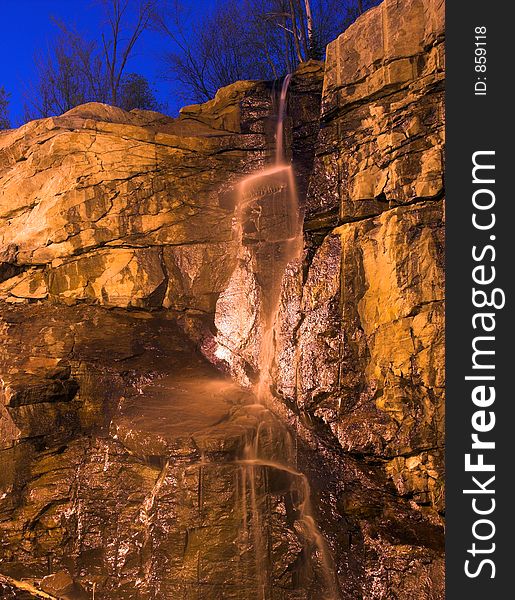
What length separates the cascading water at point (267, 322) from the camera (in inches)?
244

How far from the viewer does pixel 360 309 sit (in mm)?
6312

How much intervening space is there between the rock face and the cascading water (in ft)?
0.12

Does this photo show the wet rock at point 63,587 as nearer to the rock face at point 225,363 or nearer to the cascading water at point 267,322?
the rock face at point 225,363

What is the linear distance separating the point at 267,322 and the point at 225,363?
2.98 feet

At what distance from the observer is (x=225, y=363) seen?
8.52m

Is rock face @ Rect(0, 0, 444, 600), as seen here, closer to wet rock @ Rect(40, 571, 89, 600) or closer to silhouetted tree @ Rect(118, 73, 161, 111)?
wet rock @ Rect(40, 571, 89, 600)

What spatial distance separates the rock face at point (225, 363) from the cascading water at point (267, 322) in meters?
0.04

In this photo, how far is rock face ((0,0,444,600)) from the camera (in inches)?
230

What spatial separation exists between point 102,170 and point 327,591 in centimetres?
654

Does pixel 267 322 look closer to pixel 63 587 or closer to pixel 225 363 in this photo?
pixel 225 363

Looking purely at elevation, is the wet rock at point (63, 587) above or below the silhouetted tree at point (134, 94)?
below

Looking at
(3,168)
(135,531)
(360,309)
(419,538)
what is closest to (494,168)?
(360,309)

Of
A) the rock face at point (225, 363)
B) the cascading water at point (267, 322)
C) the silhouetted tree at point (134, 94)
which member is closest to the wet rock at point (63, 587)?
the rock face at point (225, 363)

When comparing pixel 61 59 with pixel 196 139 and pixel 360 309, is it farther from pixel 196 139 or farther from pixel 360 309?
pixel 360 309
